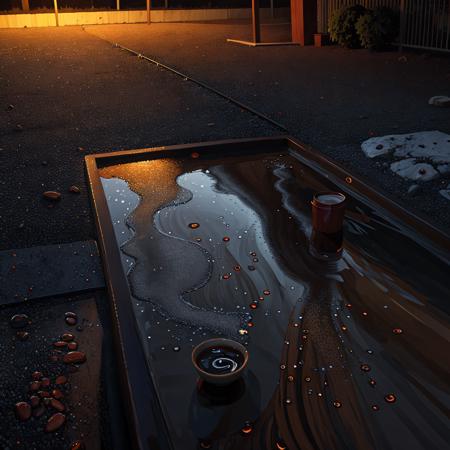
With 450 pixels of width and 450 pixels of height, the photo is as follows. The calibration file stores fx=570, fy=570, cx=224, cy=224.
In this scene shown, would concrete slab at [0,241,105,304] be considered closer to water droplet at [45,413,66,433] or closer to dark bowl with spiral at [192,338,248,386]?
water droplet at [45,413,66,433]

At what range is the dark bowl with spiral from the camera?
1.84 m

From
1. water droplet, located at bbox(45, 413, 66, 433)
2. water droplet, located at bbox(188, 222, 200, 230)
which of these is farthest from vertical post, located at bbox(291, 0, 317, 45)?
water droplet, located at bbox(45, 413, 66, 433)

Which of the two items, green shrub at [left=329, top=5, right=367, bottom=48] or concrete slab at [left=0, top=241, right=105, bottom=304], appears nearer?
concrete slab at [left=0, top=241, right=105, bottom=304]

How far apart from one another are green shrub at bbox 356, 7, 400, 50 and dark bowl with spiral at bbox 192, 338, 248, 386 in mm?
9408

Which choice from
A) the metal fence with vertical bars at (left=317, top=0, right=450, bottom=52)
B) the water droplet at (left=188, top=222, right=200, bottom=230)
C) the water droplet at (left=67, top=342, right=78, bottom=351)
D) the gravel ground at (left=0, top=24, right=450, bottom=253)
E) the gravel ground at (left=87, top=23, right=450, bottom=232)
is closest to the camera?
the water droplet at (left=67, top=342, right=78, bottom=351)

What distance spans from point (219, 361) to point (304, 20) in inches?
431

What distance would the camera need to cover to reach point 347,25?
10656 millimetres

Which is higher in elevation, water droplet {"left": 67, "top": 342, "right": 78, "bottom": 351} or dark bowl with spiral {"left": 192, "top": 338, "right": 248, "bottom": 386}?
dark bowl with spiral {"left": 192, "top": 338, "right": 248, "bottom": 386}

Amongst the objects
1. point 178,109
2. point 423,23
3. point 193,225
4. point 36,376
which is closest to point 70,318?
point 36,376

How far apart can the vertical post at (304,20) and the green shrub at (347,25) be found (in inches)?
32.3

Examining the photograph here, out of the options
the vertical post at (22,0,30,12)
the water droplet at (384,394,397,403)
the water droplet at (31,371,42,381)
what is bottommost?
the water droplet at (31,371,42,381)

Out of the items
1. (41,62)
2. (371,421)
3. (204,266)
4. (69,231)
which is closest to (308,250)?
(204,266)

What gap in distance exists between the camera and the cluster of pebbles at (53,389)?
2061 mm

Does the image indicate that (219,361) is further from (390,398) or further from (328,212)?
(328,212)
